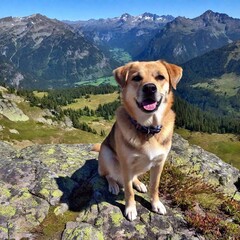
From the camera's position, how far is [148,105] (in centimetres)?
1008

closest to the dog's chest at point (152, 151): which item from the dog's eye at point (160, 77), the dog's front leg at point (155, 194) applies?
the dog's front leg at point (155, 194)

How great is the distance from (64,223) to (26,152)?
565 centimetres

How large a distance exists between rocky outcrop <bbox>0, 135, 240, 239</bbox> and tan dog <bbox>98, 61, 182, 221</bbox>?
0.55 meters

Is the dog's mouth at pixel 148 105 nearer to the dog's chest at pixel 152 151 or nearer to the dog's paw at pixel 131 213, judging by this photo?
the dog's chest at pixel 152 151

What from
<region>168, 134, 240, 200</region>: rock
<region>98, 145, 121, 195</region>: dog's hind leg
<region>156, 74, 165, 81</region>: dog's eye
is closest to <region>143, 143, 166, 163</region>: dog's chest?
<region>98, 145, 121, 195</region>: dog's hind leg

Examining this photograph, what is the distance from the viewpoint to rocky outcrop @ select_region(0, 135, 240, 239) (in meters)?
10.3

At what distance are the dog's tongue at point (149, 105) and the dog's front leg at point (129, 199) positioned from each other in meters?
2.21

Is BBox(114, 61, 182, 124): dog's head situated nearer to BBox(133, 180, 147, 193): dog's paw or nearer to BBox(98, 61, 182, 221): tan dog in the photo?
BBox(98, 61, 182, 221): tan dog

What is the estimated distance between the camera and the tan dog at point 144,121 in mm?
10219

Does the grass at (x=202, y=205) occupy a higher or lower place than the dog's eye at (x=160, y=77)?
lower

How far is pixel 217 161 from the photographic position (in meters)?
17.9

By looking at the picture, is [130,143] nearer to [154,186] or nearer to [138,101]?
[138,101]

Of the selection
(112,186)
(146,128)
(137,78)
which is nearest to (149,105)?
(146,128)

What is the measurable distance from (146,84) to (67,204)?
5.00m
